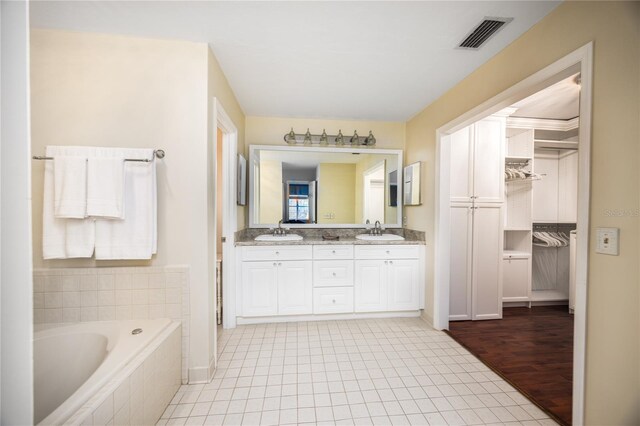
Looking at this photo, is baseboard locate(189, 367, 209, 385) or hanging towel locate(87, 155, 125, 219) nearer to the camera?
hanging towel locate(87, 155, 125, 219)

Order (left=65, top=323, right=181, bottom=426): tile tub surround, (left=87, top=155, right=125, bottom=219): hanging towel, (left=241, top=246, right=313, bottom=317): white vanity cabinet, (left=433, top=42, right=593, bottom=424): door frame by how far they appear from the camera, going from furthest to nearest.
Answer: (left=241, top=246, right=313, bottom=317): white vanity cabinet < (left=87, top=155, right=125, bottom=219): hanging towel < (left=433, top=42, right=593, bottom=424): door frame < (left=65, top=323, right=181, bottom=426): tile tub surround

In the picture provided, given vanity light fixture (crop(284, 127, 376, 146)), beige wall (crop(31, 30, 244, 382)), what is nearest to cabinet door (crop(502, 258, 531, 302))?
vanity light fixture (crop(284, 127, 376, 146))

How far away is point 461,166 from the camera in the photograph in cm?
284

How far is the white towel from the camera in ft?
5.14

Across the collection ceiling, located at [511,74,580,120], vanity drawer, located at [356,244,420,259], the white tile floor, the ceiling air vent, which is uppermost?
the ceiling air vent

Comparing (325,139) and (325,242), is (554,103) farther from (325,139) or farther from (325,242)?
(325,242)

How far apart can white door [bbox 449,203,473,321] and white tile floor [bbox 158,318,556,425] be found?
0.50 meters

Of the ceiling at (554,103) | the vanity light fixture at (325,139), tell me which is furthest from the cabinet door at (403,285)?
the ceiling at (554,103)

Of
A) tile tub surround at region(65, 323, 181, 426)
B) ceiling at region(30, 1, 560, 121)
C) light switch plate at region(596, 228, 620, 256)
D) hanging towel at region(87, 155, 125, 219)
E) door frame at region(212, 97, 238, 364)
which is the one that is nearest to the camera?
tile tub surround at region(65, 323, 181, 426)

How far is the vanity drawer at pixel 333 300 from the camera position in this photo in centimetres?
279

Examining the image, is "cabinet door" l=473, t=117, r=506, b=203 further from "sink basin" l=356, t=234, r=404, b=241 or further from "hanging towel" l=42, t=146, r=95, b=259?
"hanging towel" l=42, t=146, r=95, b=259

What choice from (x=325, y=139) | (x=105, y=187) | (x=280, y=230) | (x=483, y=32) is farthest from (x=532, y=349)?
(x=105, y=187)

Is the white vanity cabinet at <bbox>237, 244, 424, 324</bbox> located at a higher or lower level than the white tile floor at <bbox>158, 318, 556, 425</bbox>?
higher

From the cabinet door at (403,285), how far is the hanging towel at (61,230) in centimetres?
259
